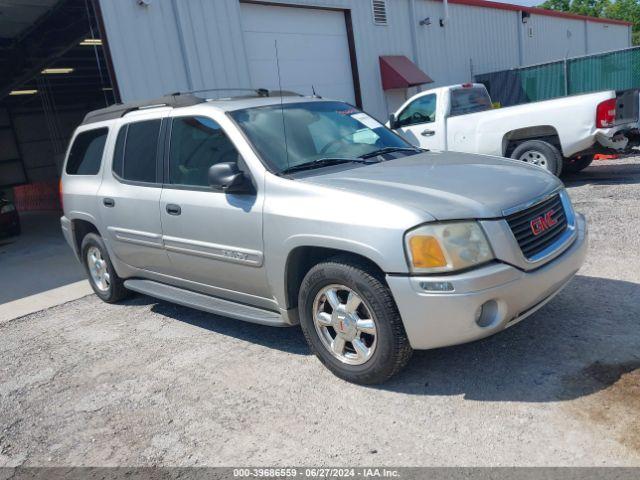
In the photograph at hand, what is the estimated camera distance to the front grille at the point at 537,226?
3145 mm

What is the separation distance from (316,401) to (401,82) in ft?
39.1

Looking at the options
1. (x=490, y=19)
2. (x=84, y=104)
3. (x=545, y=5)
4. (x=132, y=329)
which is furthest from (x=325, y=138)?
(x=545, y=5)

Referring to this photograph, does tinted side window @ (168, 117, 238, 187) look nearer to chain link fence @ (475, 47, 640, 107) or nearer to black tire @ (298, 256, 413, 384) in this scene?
black tire @ (298, 256, 413, 384)

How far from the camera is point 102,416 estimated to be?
3.52m

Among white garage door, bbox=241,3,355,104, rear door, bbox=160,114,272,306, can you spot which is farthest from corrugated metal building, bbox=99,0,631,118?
rear door, bbox=160,114,272,306

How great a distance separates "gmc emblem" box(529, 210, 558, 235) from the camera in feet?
10.7

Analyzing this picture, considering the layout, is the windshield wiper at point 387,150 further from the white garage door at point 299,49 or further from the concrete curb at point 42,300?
the white garage door at point 299,49

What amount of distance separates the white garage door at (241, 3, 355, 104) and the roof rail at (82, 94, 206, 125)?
582 cm

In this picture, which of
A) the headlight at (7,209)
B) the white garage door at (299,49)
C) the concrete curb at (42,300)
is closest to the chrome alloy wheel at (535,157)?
the white garage door at (299,49)

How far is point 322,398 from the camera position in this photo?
3354mm

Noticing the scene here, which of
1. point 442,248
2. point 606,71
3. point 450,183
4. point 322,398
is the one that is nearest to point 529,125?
point 450,183

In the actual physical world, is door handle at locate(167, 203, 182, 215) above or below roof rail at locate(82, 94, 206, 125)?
below

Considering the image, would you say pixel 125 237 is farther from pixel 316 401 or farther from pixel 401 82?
pixel 401 82

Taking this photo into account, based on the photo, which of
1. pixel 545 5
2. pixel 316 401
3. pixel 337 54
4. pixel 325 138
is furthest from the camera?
pixel 545 5
